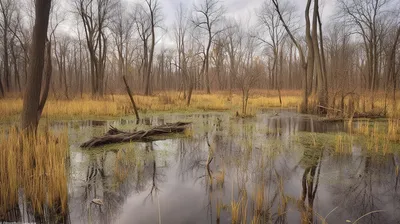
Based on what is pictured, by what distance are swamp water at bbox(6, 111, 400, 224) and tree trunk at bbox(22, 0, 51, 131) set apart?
116 cm

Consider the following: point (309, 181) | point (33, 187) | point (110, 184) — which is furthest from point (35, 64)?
point (309, 181)

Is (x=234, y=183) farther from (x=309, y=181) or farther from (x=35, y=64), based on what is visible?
(x=35, y=64)

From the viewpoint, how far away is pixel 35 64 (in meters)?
4.57

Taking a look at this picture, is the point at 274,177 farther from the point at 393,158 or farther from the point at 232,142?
the point at 393,158

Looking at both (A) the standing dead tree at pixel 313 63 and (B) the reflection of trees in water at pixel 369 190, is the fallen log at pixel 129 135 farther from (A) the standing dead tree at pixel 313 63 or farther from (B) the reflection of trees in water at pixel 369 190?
(A) the standing dead tree at pixel 313 63

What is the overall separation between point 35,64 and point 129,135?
2.71m

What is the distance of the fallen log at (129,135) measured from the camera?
5.51 metres

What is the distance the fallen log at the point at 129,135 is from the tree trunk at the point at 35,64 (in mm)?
1280

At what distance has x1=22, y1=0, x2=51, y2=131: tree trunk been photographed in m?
4.51

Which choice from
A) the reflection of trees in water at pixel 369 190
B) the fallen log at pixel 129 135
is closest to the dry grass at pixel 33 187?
the fallen log at pixel 129 135

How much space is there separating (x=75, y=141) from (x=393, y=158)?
7616 mm

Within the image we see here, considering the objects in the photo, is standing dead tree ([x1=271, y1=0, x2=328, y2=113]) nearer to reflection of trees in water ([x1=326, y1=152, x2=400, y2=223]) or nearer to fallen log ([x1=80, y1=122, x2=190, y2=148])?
reflection of trees in water ([x1=326, y1=152, x2=400, y2=223])

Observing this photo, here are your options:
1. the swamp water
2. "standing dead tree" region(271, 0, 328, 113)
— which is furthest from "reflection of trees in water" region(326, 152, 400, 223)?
"standing dead tree" region(271, 0, 328, 113)

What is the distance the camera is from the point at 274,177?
3727 millimetres
